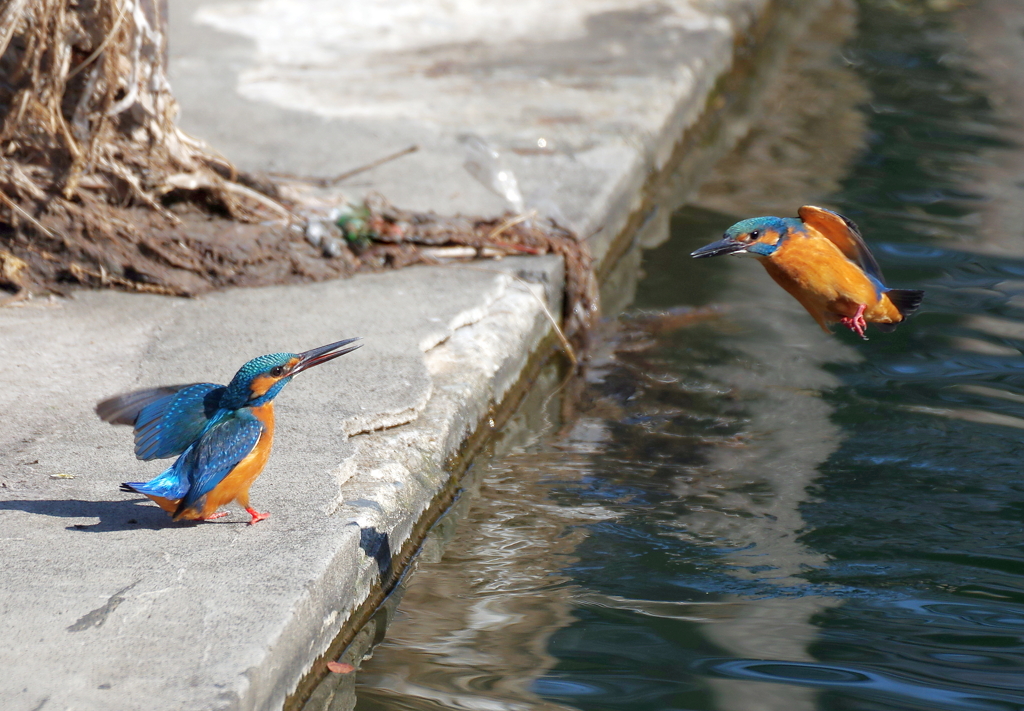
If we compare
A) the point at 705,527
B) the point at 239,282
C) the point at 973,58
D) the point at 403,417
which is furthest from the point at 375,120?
the point at 973,58

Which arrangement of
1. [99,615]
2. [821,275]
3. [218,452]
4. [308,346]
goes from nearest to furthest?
[99,615] → [218,452] → [821,275] → [308,346]

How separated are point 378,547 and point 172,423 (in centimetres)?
58

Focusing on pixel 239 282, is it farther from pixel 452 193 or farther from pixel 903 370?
pixel 903 370

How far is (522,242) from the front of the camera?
439 centimetres

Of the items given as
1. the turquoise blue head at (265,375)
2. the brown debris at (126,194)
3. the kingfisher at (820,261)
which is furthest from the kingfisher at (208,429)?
the brown debris at (126,194)

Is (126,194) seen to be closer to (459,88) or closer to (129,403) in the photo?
(129,403)

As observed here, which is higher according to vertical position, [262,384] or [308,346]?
[262,384]

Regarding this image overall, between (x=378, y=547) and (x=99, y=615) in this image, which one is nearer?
(x=99, y=615)

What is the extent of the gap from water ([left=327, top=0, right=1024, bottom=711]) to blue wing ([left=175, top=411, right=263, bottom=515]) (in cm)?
57

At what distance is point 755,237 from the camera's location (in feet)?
8.49

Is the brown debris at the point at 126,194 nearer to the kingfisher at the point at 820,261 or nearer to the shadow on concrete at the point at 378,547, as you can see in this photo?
the shadow on concrete at the point at 378,547

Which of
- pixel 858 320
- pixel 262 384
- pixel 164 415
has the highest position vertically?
pixel 858 320

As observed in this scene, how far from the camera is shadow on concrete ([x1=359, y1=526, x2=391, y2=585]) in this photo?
265 centimetres

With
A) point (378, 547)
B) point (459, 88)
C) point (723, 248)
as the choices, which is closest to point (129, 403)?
point (378, 547)
